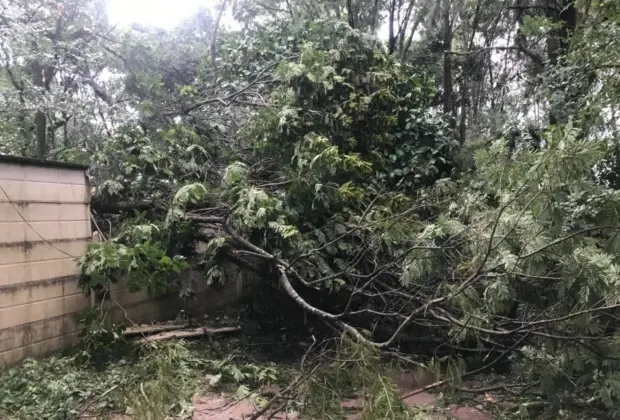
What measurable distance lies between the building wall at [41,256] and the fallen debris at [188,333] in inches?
12.7

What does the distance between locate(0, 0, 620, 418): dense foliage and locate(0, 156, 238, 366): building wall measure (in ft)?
0.75

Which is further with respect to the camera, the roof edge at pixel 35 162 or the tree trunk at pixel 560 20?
the tree trunk at pixel 560 20

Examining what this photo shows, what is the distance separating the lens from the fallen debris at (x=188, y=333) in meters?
4.61

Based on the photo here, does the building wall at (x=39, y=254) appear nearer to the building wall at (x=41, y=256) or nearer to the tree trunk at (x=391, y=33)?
the building wall at (x=41, y=256)

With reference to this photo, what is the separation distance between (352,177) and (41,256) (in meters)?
2.93

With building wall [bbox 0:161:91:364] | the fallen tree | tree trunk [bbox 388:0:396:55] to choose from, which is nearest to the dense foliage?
the fallen tree

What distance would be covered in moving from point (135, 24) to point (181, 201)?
3643mm

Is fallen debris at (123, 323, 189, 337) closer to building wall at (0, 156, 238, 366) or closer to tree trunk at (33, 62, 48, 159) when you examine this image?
building wall at (0, 156, 238, 366)

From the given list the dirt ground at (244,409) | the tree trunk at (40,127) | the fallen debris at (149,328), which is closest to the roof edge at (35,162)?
the fallen debris at (149,328)

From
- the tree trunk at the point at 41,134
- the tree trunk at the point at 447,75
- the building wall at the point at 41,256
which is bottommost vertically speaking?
the building wall at the point at 41,256

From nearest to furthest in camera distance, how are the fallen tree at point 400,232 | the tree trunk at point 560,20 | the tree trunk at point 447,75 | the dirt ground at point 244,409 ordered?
the fallen tree at point 400,232, the dirt ground at point 244,409, the tree trunk at point 560,20, the tree trunk at point 447,75

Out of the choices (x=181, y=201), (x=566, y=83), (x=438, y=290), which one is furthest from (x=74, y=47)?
(x=566, y=83)

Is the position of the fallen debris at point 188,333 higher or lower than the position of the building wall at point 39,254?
lower

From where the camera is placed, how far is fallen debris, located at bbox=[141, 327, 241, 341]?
181 inches
